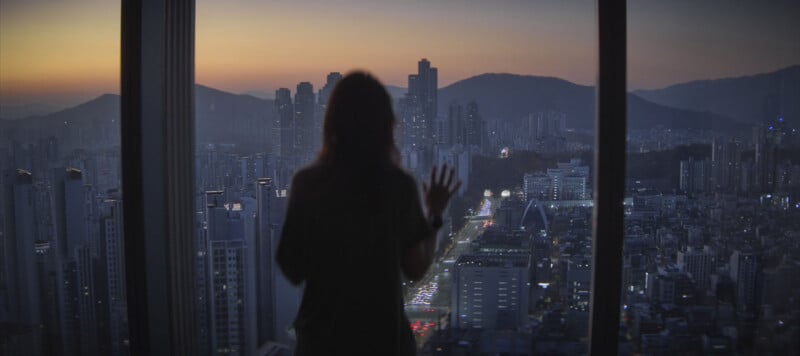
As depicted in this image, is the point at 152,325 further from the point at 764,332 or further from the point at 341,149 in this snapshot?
the point at 764,332

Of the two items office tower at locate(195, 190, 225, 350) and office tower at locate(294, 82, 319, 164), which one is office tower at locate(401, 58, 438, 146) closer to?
office tower at locate(294, 82, 319, 164)

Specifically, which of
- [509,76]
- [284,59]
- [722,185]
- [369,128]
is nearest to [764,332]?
[722,185]

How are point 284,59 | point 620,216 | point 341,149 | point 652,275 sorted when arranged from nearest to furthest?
point 341,149 → point 620,216 → point 652,275 → point 284,59

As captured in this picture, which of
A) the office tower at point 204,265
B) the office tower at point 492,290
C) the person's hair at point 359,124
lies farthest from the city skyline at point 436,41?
the office tower at point 492,290

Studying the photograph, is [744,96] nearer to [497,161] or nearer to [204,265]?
[497,161]

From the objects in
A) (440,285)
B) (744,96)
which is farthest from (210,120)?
(744,96)

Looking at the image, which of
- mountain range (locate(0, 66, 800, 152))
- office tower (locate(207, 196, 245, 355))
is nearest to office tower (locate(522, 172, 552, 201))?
mountain range (locate(0, 66, 800, 152))
